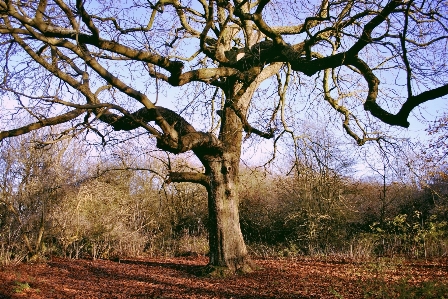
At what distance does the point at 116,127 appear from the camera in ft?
30.2

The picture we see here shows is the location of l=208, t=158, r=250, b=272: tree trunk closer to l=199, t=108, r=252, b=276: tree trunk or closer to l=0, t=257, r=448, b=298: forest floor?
l=199, t=108, r=252, b=276: tree trunk

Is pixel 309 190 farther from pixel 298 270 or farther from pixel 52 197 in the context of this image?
pixel 52 197

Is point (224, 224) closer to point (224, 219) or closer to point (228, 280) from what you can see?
point (224, 219)

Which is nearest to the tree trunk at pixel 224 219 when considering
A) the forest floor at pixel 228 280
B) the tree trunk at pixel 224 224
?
the tree trunk at pixel 224 224

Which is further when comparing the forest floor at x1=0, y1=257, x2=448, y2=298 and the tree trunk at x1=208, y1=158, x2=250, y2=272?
the tree trunk at x1=208, y1=158, x2=250, y2=272

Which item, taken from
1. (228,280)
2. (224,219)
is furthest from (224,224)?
(228,280)

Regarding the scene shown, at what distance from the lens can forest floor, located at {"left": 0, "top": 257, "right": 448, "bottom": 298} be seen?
23.2ft

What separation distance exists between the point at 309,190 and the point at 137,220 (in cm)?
585

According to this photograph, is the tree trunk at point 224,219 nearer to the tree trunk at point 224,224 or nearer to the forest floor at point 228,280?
the tree trunk at point 224,224

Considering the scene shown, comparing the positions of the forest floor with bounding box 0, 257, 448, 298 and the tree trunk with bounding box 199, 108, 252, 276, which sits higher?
the tree trunk with bounding box 199, 108, 252, 276

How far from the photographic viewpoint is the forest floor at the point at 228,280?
7.08 metres

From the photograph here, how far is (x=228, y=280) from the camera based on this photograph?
28.4ft

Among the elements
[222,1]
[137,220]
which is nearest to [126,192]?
[137,220]

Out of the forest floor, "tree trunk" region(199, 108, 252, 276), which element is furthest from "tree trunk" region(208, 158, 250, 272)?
the forest floor
